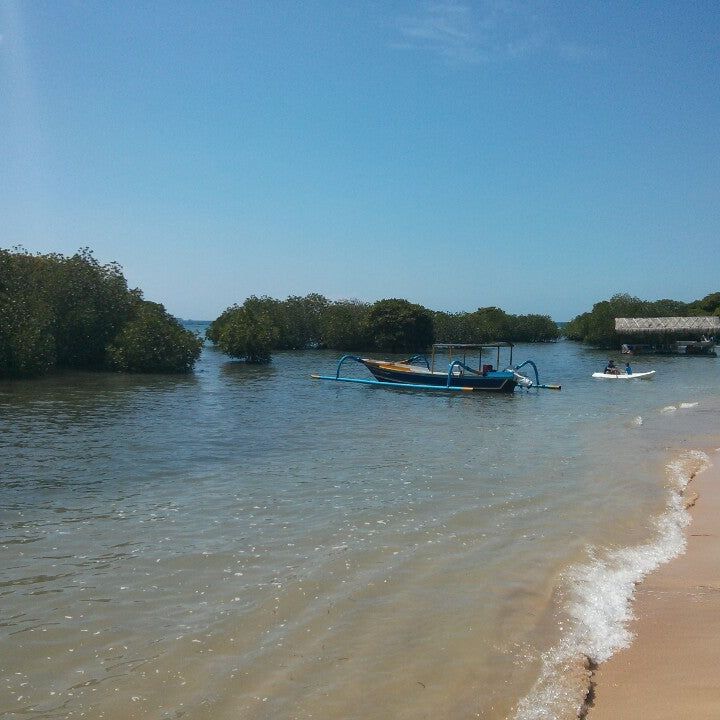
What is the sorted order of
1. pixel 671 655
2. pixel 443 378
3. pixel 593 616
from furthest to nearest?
pixel 443 378 < pixel 593 616 < pixel 671 655

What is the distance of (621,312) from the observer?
81562 millimetres

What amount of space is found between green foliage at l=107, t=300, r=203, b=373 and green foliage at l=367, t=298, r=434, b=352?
3351 centimetres

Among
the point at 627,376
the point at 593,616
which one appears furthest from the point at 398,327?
the point at 593,616

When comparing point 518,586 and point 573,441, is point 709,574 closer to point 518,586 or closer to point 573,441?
point 518,586

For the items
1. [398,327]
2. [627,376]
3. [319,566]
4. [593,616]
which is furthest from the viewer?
[398,327]

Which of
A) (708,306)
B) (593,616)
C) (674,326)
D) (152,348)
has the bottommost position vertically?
(593,616)

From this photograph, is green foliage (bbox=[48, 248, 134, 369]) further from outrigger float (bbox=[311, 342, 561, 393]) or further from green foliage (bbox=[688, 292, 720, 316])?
green foliage (bbox=[688, 292, 720, 316])

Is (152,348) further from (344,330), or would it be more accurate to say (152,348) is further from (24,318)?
(344,330)

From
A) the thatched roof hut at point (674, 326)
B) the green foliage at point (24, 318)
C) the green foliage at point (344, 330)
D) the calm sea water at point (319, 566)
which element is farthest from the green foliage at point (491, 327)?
the calm sea water at point (319, 566)

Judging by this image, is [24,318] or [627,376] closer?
[24,318]

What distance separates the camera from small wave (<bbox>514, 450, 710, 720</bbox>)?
4.87m

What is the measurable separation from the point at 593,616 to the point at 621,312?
3198 inches

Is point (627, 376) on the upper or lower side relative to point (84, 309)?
lower

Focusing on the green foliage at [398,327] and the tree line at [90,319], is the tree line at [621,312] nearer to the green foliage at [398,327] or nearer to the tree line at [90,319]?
the green foliage at [398,327]
